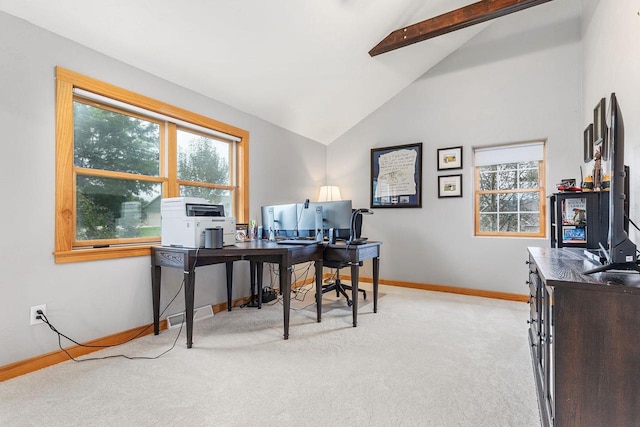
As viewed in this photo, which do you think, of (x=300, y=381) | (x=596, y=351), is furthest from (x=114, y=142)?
(x=596, y=351)

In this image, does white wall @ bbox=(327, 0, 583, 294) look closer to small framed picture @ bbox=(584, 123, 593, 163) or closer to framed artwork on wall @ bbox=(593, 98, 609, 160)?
small framed picture @ bbox=(584, 123, 593, 163)

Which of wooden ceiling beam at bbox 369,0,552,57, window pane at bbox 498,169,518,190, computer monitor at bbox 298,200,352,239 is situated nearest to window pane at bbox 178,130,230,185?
computer monitor at bbox 298,200,352,239

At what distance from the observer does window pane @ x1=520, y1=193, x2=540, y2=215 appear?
3.75 metres

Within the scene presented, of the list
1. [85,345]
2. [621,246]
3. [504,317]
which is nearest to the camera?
[621,246]

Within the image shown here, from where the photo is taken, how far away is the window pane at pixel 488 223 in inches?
158

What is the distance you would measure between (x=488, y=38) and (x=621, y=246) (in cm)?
380

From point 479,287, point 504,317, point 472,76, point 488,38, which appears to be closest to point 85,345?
point 504,317

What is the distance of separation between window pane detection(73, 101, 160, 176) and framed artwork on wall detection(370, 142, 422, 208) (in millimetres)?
2995

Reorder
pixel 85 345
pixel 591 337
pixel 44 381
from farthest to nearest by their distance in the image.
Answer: pixel 85 345 < pixel 44 381 < pixel 591 337

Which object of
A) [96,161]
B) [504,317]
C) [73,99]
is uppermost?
[73,99]

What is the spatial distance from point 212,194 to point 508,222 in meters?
3.62

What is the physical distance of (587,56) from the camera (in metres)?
3.18

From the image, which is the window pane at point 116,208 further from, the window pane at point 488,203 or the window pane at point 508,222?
the window pane at point 508,222

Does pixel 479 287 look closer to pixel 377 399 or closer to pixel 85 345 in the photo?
pixel 377 399
